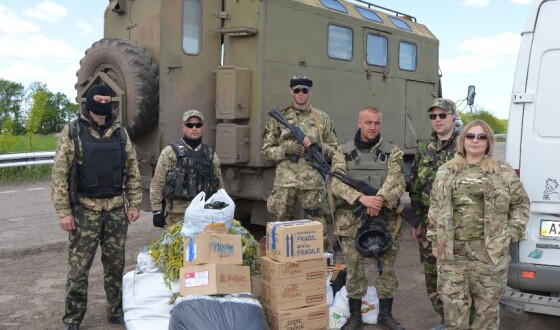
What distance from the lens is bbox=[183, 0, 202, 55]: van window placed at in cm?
620

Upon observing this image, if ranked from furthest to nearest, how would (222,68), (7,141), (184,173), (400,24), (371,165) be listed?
(7,141) → (400,24) → (222,68) → (184,173) → (371,165)

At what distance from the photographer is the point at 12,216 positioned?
9062 mm

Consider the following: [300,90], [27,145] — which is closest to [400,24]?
[300,90]

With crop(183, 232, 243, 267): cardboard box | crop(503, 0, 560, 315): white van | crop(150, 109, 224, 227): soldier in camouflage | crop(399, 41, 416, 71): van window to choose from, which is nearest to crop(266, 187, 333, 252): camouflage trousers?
crop(150, 109, 224, 227): soldier in camouflage

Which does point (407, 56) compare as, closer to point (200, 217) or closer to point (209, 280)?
point (200, 217)

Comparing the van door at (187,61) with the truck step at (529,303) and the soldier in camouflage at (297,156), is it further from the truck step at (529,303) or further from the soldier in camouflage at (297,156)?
the truck step at (529,303)

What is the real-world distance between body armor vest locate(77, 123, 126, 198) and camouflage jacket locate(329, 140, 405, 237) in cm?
172

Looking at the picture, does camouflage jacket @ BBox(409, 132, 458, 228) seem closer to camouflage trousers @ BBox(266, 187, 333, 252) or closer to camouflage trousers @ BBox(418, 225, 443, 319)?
camouflage trousers @ BBox(418, 225, 443, 319)

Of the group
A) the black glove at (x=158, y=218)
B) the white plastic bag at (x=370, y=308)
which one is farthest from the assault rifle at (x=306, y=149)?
the black glove at (x=158, y=218)

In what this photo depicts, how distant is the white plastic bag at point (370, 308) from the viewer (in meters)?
4.77

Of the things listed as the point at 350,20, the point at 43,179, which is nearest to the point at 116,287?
the point at 350,20

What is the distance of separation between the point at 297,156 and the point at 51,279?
2.83m

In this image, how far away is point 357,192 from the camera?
14.8 ft

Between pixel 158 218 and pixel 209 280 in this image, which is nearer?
pixel 209 280
